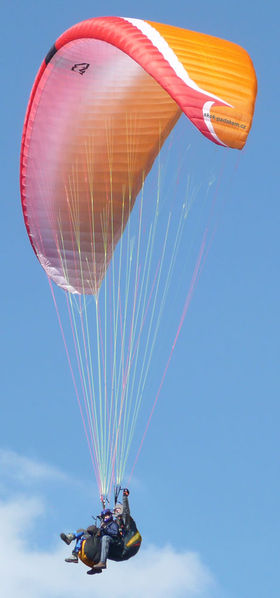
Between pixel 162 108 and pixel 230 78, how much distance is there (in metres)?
3.21

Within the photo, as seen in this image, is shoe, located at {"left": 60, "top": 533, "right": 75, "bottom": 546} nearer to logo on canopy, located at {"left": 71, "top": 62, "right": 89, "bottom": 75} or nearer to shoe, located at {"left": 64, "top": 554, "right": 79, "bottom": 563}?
shoe, located at {"left": 64, "top": 554, "right": 79, "bottom": 563}

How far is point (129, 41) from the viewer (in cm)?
2516

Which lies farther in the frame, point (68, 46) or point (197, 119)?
point (68, 46)

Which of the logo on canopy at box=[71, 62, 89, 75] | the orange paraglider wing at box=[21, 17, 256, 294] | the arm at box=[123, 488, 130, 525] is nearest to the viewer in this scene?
the orange paraglider wing at box=[21, 17, 256, 294]

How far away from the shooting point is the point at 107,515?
83.1 ft

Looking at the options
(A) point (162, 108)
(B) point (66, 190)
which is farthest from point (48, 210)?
(A) point (162, 108)

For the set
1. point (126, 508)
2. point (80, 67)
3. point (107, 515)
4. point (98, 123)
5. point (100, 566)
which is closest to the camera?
point (100, 566)

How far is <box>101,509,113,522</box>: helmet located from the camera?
25.3m

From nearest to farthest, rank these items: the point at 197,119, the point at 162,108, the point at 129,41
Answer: the point at 197,119
the point at 129,41
the point at 162,108

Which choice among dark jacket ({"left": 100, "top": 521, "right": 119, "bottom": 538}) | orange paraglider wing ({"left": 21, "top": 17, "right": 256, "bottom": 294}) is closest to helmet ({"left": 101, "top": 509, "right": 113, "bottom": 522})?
dark jacket ({"left": 100, "top": 521, "right": 119, "bottom": 538})

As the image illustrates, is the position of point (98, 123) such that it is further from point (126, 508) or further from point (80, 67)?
point (126, 508)

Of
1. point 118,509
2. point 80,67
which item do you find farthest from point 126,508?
point 80,67

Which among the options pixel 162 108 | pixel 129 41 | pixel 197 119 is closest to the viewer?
pixel 197 119

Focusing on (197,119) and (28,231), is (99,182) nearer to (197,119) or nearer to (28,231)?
(28,231)
